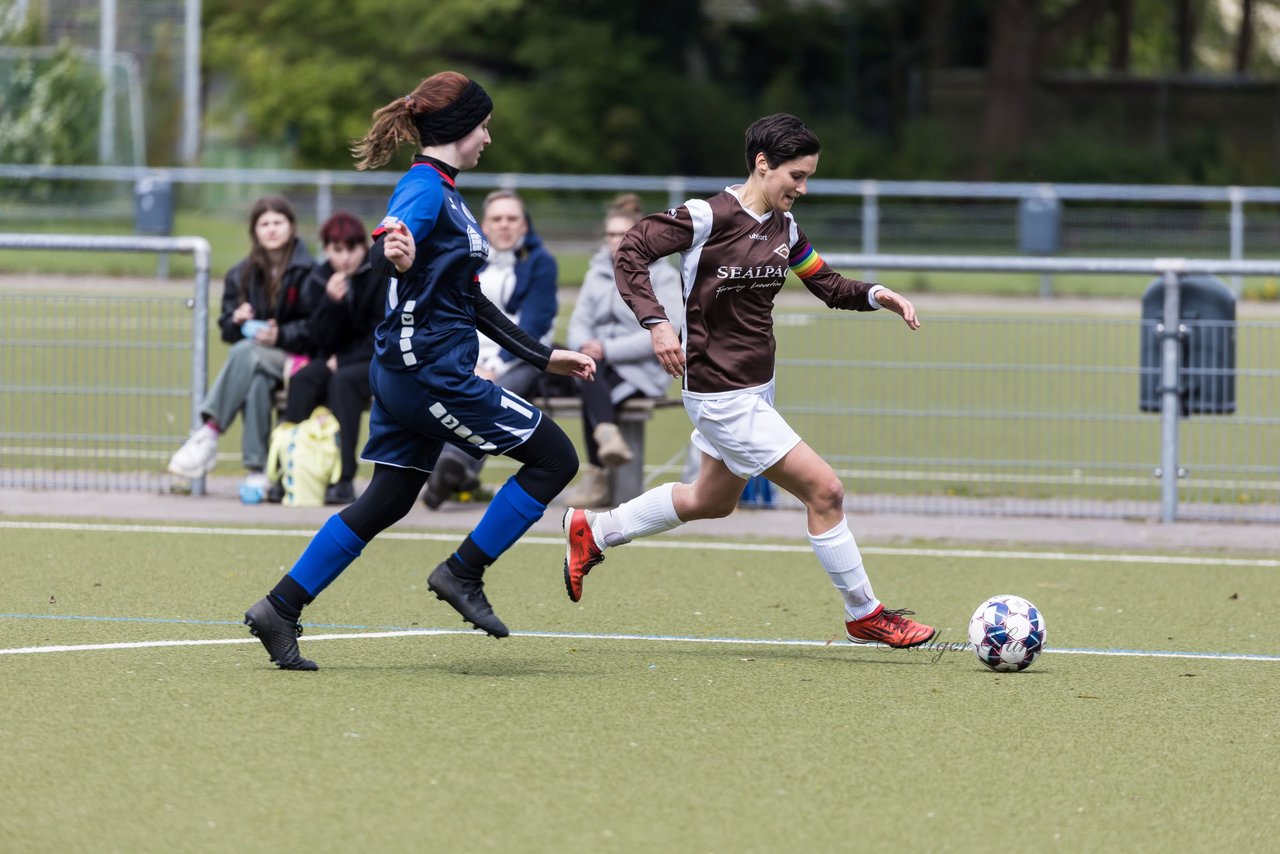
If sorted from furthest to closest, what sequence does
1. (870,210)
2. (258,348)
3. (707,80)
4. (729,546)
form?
(707,80) → (870,210) → (258,348) → (729,546)

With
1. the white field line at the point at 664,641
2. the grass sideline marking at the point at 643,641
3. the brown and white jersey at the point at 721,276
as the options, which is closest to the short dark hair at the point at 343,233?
the grass sideline marking at the point at 643,641

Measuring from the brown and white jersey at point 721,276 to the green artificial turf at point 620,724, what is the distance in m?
1.01

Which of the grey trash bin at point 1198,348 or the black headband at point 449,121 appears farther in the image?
the grey trash bin at point 1198,348

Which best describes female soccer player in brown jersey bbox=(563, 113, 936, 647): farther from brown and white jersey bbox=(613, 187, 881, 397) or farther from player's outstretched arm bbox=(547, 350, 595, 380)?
player's outstretched arm bbox=(547, 350, 595, 380)

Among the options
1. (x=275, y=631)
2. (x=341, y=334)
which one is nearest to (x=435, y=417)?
(x=275, y=631)

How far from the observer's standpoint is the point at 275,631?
6.11 m

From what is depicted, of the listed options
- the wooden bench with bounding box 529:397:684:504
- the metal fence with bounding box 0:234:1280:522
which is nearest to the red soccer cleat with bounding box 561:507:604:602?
the wooden bench with bounding box 529:397:684:504

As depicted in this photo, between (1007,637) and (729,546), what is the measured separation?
3072 mm

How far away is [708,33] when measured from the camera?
43094mm

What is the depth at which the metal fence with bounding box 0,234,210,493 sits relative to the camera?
10625mm

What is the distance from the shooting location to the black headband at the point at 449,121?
6.10 m

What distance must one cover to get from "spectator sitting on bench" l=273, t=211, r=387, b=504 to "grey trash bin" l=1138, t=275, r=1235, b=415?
4.06m

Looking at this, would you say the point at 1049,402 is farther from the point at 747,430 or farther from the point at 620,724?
the point at 620,724

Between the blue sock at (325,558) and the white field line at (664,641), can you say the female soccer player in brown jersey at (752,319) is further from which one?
the blue sock at (325,558)
